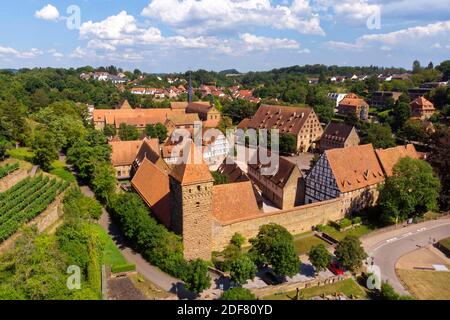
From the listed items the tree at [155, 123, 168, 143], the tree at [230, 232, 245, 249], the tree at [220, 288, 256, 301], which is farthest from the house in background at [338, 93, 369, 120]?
the tree at [220, 288, 256, 301]

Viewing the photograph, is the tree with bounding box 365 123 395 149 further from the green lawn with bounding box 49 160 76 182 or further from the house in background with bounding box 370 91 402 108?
the green lawn with bounding box 49 160 76 182

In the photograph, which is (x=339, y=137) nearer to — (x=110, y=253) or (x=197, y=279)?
(x=110, y=253)

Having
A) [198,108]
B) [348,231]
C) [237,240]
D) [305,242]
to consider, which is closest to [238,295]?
[237,240]

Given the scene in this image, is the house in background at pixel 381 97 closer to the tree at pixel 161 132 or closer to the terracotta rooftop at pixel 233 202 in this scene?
the tree at pixel 161 132

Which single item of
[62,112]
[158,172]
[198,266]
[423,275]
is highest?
[62,112]

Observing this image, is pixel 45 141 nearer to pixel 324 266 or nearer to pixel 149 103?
pixel 324 266
